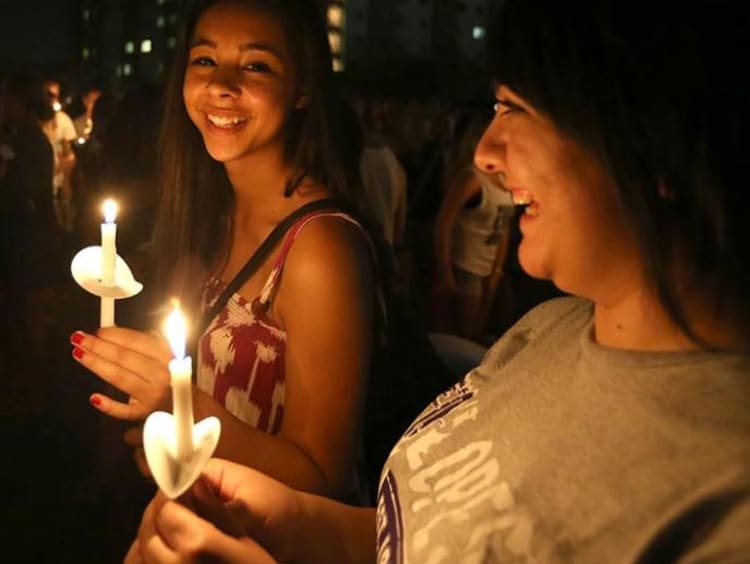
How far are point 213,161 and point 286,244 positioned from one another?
0.78m

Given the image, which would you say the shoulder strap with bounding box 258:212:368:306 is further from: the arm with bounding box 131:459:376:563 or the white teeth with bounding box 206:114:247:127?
the arm with bounding box 131:459:376:563

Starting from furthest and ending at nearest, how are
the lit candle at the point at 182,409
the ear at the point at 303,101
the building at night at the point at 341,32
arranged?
the building at night at the point at 341,32
the ear at the point at 303,101
the lit candle at the point at 182,409

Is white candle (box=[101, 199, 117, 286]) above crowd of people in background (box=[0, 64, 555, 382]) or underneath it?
above

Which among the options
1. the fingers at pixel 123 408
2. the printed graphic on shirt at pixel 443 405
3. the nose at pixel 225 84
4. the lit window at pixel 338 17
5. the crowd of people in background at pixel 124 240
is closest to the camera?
the printed graphic on shirt at pixel 443 405

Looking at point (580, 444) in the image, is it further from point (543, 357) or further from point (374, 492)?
point (374, 492)

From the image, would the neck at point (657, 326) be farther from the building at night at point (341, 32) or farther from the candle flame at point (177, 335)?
the building at night at point (341, 32)

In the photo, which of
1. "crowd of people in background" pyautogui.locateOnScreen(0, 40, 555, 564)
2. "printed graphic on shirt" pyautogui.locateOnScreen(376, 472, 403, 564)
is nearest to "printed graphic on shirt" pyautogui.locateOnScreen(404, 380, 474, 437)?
"printed graphic on shirt" pyautogui.locateOnScreen(376, 472, 403, 564)

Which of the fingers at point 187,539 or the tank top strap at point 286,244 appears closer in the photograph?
the fingers at point 187,539

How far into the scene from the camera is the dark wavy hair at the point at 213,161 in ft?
7.85

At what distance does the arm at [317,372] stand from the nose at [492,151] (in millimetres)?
672

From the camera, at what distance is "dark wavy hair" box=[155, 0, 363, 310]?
2393 millimetres

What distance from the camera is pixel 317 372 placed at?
2.05 meters

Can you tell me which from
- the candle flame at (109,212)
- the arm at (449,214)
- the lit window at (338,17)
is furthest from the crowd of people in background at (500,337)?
the lit window at (338,17)

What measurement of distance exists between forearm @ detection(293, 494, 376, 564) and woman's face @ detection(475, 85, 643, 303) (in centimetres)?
68
